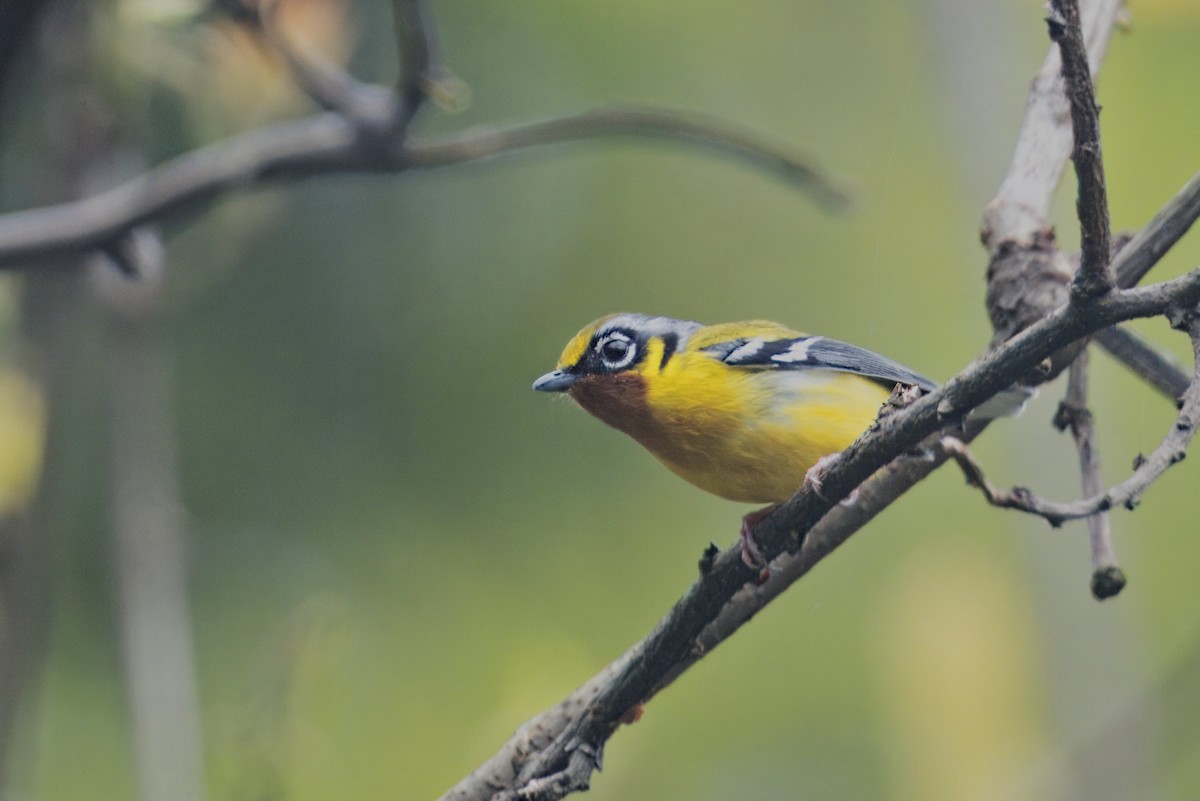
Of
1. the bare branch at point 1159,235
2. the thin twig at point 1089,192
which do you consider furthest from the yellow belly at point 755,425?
the thin twig at point 1089,192

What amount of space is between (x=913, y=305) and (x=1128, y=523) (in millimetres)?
1303

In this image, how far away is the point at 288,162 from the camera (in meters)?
3.65

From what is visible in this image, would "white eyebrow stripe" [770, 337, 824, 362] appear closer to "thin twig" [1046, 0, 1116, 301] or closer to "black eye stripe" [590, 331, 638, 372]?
"black eye stripe" [590, 331, 638, 372]

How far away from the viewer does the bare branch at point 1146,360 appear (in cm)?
228

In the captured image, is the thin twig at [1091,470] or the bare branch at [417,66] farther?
the bare branch at [417,66]

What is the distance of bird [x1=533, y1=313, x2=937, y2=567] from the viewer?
279 cm

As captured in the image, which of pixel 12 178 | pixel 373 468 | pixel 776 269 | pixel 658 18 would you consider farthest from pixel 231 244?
pixel 658 18

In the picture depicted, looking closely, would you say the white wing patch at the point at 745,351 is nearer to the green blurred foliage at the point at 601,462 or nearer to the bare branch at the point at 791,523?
the green blurred foliage at the point at 601,462

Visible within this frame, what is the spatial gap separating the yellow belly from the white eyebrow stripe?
0.13ft

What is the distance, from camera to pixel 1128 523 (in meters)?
4.98

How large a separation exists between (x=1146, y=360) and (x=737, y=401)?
0.92m

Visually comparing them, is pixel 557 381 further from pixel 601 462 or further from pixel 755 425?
pixel 601 462

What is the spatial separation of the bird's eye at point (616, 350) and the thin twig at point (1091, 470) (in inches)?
39.6

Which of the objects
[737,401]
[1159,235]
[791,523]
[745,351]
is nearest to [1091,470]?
[1159,235]
